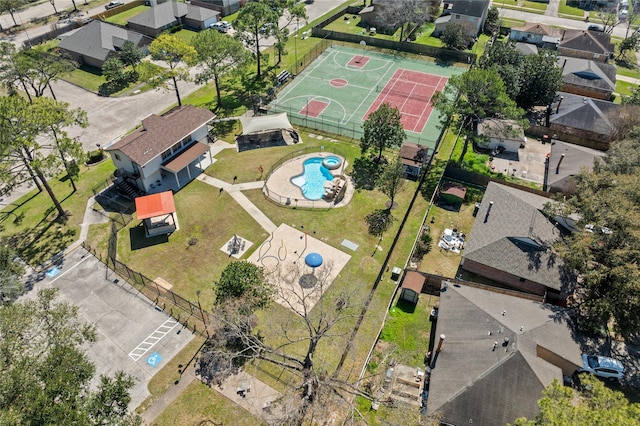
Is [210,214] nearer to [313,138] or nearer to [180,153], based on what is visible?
[180,153]

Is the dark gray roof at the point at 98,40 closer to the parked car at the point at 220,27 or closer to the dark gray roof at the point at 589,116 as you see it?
the parked car at the point at 220,27

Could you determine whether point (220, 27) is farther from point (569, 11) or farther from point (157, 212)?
point (569, 11)

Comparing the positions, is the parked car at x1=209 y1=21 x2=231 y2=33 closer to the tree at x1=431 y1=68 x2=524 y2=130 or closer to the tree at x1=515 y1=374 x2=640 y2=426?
the tree at x1=431 y1=68 x2=524 y2=130

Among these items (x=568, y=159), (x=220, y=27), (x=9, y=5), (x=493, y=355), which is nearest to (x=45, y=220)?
(x=493, y=355)

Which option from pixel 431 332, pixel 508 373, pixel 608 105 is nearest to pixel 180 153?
pixel 431 332

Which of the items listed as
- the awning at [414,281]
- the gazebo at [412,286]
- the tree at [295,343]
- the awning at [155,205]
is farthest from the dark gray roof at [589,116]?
the awning at [155,205]

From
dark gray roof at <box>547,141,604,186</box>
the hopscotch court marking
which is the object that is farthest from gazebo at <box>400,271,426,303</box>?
dark gray roof at <box>547,141,604,186</box>
